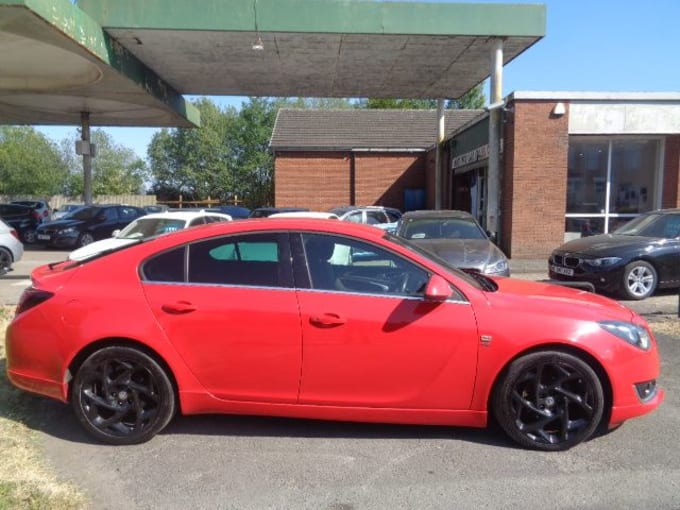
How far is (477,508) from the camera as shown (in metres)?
3.22

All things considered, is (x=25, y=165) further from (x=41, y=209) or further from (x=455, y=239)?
(x=455, y=239)

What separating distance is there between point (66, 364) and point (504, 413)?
2.97m

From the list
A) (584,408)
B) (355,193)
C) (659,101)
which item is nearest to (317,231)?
(584,408)

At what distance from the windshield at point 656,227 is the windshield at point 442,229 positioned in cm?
268

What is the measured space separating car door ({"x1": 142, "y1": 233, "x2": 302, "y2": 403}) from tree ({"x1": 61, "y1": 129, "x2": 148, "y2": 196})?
6595cm

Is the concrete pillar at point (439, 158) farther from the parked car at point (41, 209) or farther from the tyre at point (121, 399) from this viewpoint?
the tyre at point (121, 399)

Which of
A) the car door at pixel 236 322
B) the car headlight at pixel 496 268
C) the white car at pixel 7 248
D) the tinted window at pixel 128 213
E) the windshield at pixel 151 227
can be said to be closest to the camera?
the car door at pixel 236 322

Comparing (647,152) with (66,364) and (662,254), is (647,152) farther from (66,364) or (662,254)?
(66,364)

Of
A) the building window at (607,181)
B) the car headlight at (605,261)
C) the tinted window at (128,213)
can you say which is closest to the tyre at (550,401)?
the car headlight at (605,261)

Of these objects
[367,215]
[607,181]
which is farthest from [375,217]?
[607,181]

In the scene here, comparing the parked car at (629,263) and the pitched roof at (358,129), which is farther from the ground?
the pitched roof at (358,129)

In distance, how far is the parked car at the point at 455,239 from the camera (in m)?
8.71

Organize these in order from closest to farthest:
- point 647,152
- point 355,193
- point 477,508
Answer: point 477,508, point 647,152, point 355,193

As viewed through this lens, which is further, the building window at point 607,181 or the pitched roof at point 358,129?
the pitched roof at point 358,129
